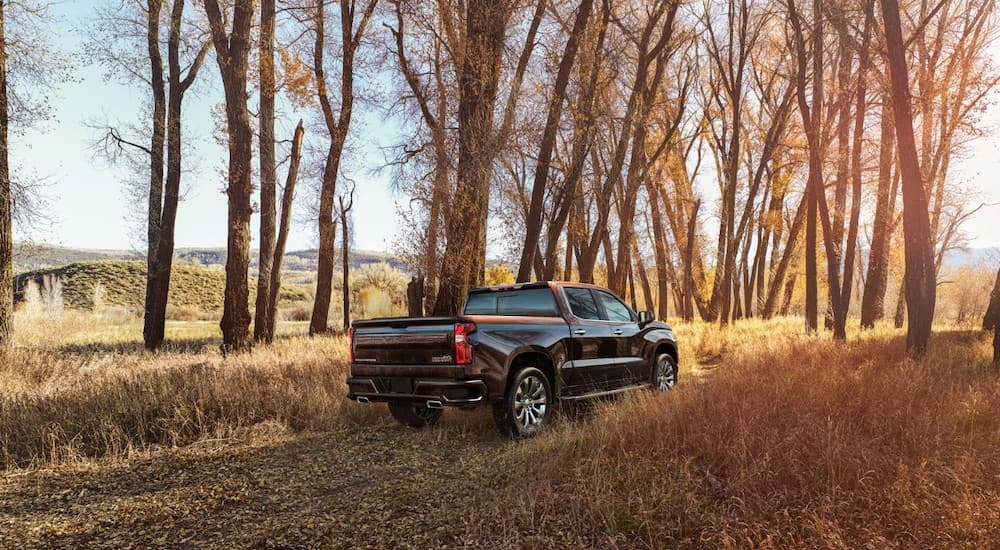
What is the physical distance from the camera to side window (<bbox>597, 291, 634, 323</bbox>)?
8.59 metres

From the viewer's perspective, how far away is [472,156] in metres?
13.1

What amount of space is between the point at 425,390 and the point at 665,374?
16.2 feet

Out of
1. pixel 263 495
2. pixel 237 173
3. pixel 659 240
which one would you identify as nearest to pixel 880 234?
pixel 659 240

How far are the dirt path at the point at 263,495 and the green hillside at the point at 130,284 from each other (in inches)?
1716

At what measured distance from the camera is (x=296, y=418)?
7.53 meters

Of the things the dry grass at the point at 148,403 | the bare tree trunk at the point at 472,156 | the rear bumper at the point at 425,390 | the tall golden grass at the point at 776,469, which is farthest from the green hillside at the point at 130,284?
the tall golden grass at the point at 776,469

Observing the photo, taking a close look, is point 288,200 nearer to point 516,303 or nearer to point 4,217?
point 4,217

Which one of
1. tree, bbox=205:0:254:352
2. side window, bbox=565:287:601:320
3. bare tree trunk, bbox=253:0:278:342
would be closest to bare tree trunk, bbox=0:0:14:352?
tree, bbox=205:0:254:352

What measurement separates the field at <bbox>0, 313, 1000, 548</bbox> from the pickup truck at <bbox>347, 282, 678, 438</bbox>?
0.47 metres

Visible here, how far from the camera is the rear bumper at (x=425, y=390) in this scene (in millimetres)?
6000

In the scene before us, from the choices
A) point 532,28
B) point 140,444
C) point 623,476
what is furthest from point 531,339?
point 532,28

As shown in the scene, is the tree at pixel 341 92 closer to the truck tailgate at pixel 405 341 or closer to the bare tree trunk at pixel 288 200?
the bare tree trunk at pixel 288 200

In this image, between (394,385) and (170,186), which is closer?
(394,385)

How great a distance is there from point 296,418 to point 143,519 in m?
3.12
